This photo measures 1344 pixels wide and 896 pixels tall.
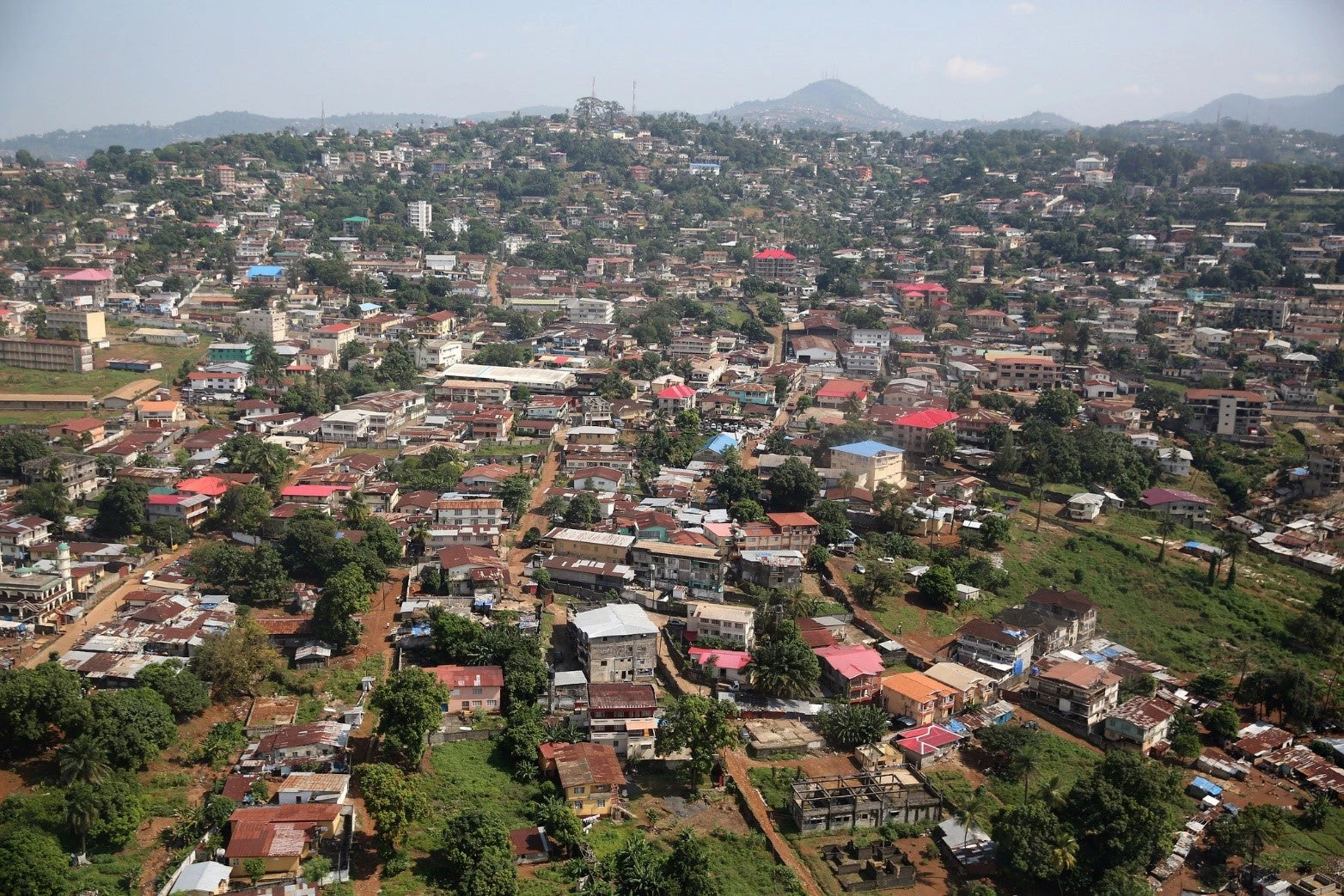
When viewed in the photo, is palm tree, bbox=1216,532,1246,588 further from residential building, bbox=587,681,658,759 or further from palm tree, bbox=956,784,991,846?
residential building, bbox=587,681,658,759

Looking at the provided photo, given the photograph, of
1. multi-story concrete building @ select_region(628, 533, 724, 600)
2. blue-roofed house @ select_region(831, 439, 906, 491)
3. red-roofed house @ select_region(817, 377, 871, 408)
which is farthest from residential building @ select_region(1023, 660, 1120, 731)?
red-roofed house @ select_region(817, 377, 871, 408)

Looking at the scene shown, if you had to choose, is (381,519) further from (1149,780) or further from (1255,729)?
(1255,729)

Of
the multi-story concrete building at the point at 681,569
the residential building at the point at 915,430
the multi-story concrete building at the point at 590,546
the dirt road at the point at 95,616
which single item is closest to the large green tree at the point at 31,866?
the dirt road at the point at 95,616

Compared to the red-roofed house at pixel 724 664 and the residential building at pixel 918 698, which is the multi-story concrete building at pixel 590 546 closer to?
the red-roofed house at pixel 724 664

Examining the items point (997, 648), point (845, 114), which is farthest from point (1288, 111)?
point (997, 648)

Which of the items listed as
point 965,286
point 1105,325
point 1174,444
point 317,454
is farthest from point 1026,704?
point 965,286
